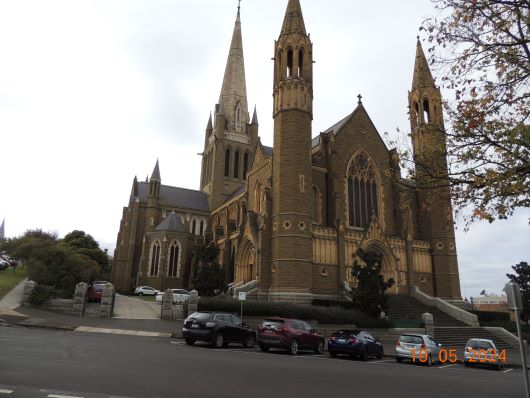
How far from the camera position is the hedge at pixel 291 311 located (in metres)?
22.8

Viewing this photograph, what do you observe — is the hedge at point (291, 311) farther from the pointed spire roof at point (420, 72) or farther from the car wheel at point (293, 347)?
the pointed spire roof at point (420, 72)

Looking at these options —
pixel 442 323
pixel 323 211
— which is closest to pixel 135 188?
pixel 323 211

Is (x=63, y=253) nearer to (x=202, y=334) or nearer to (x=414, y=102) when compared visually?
(x=202, y=334)

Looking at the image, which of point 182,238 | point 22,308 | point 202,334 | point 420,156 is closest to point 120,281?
point 182,238

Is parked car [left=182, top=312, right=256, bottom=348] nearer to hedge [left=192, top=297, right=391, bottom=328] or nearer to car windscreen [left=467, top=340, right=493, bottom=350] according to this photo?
hedge [left=192, top=297, right=391, bottom=328]

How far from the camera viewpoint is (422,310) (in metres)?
30.2

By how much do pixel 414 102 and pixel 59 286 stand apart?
32313mm

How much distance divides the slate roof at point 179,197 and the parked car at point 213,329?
44.6m

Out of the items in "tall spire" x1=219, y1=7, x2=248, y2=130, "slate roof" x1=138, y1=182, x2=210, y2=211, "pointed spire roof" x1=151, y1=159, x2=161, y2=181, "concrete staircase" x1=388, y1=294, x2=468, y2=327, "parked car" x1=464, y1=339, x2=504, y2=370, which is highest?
"tall spire" x1=219, y1=7, x2=248, y2=130

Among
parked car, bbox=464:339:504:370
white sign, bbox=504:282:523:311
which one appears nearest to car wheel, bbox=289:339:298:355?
parked car, bbox=464:339:504:370

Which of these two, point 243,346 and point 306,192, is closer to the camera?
point 243,346

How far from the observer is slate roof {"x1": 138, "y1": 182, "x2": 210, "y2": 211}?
60438 millimetres

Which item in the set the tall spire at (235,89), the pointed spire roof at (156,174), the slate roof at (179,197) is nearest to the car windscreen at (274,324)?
the slate roof at (179,197)

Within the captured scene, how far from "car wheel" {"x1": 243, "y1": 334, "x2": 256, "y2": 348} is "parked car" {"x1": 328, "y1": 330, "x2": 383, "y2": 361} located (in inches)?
123
